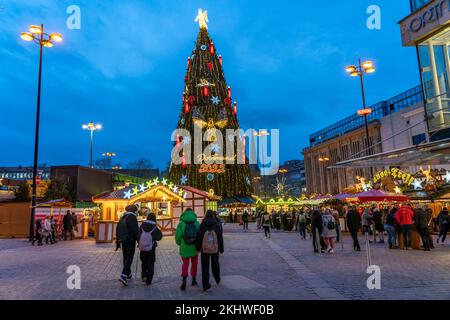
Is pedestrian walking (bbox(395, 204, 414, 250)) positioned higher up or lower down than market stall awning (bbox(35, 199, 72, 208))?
lower down

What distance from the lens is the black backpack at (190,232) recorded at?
7727mm

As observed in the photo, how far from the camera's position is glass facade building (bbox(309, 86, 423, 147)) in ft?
180

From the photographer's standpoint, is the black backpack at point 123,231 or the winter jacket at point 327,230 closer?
the black backpack at point 123,231

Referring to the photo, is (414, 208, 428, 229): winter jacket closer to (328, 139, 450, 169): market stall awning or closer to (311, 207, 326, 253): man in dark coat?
(328, 139, 450, 169): market stall awning

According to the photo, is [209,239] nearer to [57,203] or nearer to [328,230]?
[328,230]

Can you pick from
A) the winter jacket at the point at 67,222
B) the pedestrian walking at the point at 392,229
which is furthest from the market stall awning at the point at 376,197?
the winter jacket at the point at 67,222

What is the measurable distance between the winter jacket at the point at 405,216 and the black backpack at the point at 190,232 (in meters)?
9.94

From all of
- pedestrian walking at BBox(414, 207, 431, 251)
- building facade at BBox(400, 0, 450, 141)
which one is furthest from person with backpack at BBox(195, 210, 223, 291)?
pedestrian walking at BBox(414, 207, 431, 251)

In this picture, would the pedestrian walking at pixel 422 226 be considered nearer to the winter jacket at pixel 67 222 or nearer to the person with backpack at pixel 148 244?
the person with backpack at pixel 148 244

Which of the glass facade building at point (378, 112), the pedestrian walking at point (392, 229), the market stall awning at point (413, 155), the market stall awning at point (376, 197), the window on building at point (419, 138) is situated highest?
the glass facade building at point (378, 112)

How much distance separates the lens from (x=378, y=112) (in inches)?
2557

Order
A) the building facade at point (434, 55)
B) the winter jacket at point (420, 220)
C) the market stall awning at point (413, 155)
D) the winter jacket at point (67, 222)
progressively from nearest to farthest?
the market stall awning at point (413, 155) < the building facade at point (434, 55) < the winter jacket at point (420, 220) < the winter jacket at point (67, 222)

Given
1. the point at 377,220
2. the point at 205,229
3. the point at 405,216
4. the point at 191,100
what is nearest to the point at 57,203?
the point at 205,229
